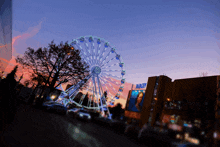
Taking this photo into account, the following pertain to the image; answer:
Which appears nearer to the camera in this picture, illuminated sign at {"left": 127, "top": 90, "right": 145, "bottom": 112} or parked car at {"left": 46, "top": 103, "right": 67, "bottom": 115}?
parked car at {"left": 46, "top": 103, "right": 67, "bottom": 115}

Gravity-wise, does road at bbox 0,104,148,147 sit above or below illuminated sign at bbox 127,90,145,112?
below

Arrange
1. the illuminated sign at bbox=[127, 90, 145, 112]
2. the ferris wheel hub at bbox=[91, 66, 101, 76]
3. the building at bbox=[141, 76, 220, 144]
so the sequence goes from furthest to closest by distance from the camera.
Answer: the illuminated sign at bbox=[127, 90, 145, 112] → the ferris wheel hub at bbox=[91, 66, 101, 76] → the building at bbox=[141, 76, 220, 144]

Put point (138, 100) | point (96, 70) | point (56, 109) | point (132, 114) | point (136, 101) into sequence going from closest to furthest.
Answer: point (56, 109), point (96, 70), point (132, 114), point (138, 100), point (136, 101)

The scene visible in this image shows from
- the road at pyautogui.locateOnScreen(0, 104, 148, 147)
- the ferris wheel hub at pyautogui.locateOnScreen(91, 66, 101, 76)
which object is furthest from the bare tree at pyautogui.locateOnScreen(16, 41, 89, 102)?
the road at pyautogui.locateOnScreen(0, 104, 148, 147)

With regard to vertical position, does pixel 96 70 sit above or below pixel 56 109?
above

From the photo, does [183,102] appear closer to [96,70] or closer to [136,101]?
[136,101]

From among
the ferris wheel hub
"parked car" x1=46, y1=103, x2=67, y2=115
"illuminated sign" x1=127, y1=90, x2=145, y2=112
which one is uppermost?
the ferris wheel hub

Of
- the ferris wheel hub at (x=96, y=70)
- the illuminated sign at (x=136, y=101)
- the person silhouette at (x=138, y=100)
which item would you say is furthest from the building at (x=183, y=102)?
the ferris wheel hub at (x=96, y=70)

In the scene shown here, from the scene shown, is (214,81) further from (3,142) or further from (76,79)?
(3,142)

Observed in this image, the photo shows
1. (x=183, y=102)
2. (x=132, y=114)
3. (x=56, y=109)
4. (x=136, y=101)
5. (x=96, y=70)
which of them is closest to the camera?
(x=56, y=109)

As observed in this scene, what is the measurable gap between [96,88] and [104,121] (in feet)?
32.7

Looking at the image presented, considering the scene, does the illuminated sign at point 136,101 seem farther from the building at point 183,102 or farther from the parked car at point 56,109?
the parked car at point 56,109

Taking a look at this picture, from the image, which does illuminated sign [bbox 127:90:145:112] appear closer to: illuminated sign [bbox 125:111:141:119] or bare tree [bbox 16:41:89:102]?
illuminated sign [bbox 125:111:141:119]

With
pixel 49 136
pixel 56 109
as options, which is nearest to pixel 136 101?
pixel 56 109
